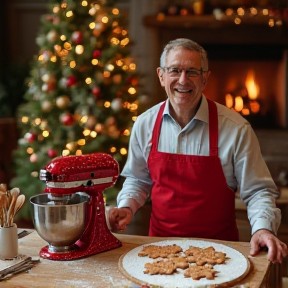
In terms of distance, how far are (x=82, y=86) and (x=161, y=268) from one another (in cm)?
249

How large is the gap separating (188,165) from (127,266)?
53 cm

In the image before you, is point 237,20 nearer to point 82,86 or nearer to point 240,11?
point 240,11

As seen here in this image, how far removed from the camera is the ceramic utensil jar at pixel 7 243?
5.24 ft

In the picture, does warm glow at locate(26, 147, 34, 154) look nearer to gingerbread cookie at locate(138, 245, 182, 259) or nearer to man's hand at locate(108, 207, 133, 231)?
man's hand at locate(108, 207, 133, 231)

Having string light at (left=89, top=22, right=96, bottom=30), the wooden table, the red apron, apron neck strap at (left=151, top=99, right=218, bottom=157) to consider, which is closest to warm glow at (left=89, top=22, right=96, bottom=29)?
string light at (left=89, top=22, right=96, bottom=30)

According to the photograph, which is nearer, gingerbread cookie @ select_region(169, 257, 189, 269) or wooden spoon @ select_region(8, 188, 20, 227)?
gingerbread cookie @ select_region(169, 257, 189, 269)

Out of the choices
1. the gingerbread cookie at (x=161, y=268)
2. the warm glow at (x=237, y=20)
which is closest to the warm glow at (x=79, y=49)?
the warm glow at (x=237, y=20)

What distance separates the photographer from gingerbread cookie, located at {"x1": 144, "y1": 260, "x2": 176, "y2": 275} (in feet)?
4.69

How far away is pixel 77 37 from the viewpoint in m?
3.70

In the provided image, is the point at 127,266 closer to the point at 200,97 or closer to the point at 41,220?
the point at 41,220

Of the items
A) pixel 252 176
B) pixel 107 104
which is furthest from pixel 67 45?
pixel 252 176

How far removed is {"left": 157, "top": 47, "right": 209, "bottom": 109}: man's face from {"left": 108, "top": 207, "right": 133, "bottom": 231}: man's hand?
1.44 ft

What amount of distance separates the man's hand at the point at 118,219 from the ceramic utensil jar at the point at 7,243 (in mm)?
357

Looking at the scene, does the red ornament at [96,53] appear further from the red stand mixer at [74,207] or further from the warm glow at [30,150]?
the red stand mixer at [74,207]
